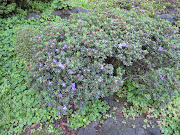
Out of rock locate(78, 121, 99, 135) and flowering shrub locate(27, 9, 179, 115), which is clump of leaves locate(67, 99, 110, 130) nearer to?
rock locate(78, 121, 99, 135)

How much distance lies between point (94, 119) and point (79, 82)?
0.84 metres

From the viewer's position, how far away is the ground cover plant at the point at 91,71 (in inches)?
81.2

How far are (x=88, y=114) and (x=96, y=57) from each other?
1134 millimetres

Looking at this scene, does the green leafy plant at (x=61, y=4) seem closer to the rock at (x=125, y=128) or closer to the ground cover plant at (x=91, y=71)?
the ground cover plant at (x=91, y=71)

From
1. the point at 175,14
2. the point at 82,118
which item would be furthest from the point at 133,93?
the point at 175,14

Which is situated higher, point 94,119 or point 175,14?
point 175,14

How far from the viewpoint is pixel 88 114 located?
2594 millimetres

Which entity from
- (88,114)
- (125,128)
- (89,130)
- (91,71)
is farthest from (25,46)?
(125,128)

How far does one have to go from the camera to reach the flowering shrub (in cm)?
204

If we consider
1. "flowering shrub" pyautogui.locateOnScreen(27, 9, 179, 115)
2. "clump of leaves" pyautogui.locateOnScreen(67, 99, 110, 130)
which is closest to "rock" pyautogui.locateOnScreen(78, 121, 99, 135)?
"clump of leaves" pyautogui.locateOnScreen(67, 99, 110, 130)

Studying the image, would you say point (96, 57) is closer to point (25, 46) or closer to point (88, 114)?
point (88, 114)

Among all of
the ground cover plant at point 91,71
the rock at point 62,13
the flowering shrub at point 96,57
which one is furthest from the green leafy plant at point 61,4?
the flowering shrub at point 96,57

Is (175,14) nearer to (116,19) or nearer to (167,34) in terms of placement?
(167,34)

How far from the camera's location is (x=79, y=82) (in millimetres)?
2111
